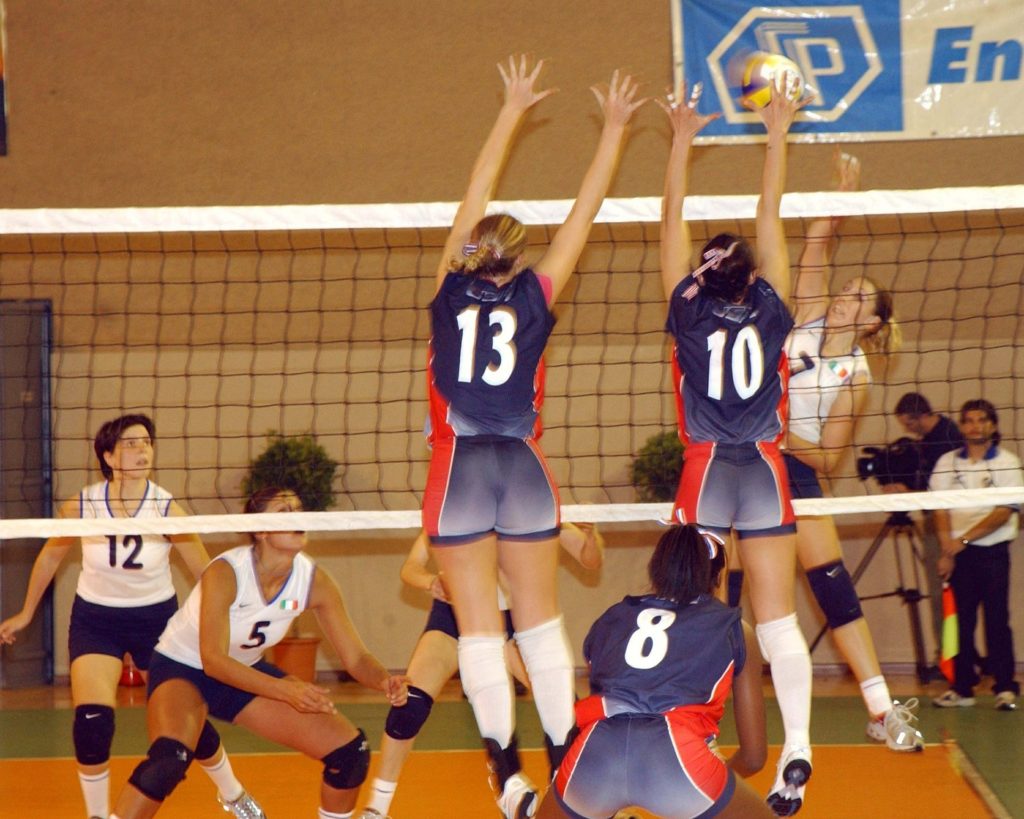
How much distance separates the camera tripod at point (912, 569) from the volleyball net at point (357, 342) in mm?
441

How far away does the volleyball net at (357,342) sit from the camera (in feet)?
31.6

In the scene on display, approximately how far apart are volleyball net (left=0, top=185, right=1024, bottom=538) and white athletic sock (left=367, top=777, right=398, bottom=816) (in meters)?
4.53

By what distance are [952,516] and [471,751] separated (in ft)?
11.1

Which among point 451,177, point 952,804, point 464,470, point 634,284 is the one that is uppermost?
point 451,177

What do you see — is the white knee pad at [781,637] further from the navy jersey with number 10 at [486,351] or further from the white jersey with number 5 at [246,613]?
the white jersey with number 5 at [246,613]

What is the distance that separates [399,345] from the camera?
10016 mm

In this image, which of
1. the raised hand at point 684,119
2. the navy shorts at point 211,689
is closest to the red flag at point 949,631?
the raised hand at point 684,119

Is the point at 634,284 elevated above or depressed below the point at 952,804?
above

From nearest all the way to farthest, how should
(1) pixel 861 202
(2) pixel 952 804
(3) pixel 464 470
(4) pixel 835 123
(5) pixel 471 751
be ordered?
(3) pixel 464 470
(1) pixel 861 202
(2) pixel 952 804
(5) pixel 471 751
(4) pixel 835 123

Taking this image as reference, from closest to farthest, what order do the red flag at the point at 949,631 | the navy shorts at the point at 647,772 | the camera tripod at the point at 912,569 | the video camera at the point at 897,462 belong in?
the navy shorts at the point at 647,772 < the red flag at the point at 949,631 < the video camera at the point at 897,462 < the camera tripod at the point at 912,569

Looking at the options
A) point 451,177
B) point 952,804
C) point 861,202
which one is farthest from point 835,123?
point 952,804

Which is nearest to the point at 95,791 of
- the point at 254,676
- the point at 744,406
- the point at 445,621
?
the point at 254,676

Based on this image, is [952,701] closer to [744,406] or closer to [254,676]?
[744,406]

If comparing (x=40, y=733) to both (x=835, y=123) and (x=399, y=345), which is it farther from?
(x=835, y=123)
